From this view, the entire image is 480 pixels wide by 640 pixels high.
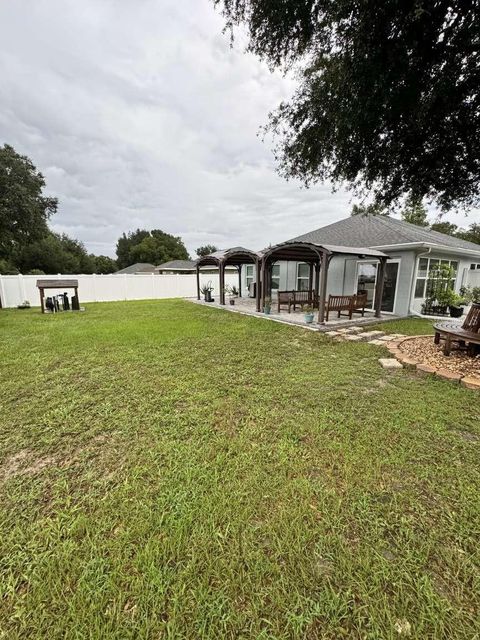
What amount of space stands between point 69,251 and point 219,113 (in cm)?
4481

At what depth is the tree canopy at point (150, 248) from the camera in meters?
55.4

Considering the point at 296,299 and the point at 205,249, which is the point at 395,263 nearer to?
the point at 296,299

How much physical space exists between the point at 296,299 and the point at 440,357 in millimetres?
6718

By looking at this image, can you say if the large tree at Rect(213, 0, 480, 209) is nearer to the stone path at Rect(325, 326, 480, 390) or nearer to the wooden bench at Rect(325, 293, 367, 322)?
the stone path at Rect(325, 326, 480, 390)

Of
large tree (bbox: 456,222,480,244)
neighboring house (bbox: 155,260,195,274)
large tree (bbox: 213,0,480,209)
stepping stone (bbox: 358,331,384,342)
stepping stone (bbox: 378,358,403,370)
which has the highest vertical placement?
large tree (bbox: 456,222,480,244)

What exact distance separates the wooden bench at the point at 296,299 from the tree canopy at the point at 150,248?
48948 mm

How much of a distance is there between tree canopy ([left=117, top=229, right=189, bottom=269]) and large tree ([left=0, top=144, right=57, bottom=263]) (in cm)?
4008

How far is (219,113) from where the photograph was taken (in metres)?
9.29

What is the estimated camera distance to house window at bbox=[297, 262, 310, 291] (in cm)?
1388

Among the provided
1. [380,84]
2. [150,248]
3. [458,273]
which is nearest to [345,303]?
[380,84]

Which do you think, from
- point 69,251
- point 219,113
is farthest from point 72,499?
point 69,251

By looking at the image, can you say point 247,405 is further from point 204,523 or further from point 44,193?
point 44,193

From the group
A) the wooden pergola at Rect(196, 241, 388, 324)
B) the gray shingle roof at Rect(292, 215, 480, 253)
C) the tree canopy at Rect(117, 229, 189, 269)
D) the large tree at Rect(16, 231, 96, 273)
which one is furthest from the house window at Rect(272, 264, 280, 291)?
the tree canopy at Rect(117, 229, 189, 269)

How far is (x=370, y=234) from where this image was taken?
11.5m
